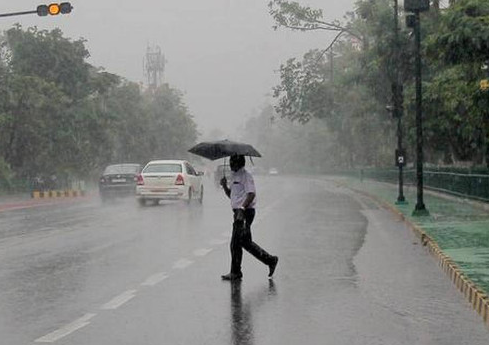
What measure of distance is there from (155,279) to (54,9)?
13.9 metres

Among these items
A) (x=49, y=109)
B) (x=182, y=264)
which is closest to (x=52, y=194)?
(x=49, y=109)

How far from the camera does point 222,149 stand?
10844mm

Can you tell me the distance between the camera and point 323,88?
55.8 metres

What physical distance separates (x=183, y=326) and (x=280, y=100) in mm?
48118

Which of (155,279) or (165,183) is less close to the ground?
(165,183)

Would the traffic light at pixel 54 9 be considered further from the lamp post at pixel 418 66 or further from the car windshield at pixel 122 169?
the car windshield at pixel 122 169

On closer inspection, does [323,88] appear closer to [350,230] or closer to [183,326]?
[350,230]

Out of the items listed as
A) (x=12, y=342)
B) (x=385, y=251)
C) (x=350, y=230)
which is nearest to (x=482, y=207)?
(x=350, y=230)

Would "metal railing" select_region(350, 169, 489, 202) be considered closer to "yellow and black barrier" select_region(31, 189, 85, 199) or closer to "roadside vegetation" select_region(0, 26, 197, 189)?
"yellow and black barrier" select_region(31, 189, 85, 199)

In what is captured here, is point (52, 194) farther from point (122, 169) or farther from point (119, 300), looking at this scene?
point (119, 300)

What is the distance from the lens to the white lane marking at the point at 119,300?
27.6ft

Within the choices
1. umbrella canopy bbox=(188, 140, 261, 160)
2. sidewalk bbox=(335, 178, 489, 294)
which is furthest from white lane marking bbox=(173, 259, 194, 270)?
sidewalk bbox=(335, 178, 489, 294)

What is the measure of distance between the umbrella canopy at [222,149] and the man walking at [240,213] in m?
0.19

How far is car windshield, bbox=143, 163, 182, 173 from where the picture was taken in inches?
1112
